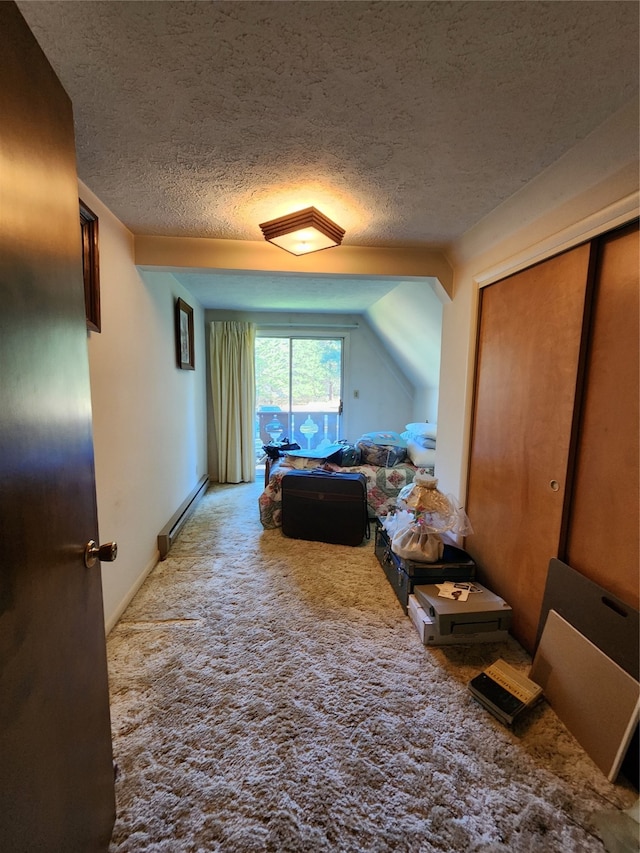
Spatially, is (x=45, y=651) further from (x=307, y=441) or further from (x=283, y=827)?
(x=307, y=441)

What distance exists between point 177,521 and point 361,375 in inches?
119

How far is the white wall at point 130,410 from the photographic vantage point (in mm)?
1803

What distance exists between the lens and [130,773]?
3.89 feet

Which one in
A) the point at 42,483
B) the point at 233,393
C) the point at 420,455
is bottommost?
the point at 420,455

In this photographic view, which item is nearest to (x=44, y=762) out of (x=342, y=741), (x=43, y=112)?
(x=342, y=741)

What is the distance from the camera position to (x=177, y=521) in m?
2.97

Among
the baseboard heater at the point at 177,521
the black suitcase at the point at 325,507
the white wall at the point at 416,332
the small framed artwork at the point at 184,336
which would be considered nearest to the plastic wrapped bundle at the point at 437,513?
the black suitcase at the point at 325,507

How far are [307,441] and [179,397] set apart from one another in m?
2.14

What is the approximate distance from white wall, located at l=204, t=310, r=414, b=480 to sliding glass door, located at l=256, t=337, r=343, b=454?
0.46 feet

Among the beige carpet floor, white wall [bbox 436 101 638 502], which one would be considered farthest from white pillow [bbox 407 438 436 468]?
the beige carpet floor

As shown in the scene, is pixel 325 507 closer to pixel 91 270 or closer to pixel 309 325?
pixel 91 270

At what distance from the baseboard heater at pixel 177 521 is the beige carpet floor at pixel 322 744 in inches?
20.8

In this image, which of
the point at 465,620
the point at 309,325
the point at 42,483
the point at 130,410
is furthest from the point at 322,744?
the point at 309,325

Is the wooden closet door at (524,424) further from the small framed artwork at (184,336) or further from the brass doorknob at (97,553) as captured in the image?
the small framed artwork at (184,336)
